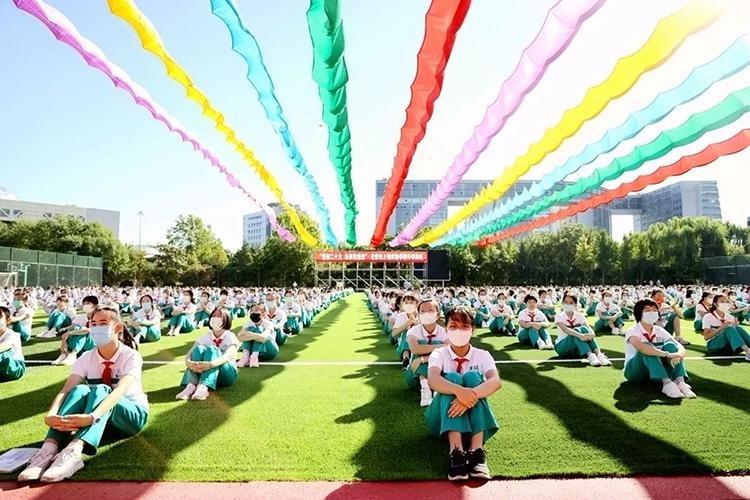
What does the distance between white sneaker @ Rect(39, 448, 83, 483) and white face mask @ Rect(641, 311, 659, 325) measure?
6.40 metres

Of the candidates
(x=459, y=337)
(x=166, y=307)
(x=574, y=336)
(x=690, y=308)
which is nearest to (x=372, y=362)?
(x=574, y=336)

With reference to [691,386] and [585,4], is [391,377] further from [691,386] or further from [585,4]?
[585,4]

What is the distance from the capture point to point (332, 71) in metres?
5.37

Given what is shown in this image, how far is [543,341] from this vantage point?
1062cm

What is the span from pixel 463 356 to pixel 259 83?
4.37 meters

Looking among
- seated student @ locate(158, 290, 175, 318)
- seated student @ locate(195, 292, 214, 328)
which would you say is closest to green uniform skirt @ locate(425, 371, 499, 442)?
seated student @ locate(195, 292, 214, 328)

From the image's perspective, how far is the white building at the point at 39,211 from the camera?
241 ft

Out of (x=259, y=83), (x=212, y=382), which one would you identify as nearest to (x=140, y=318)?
(x=212, y=382)

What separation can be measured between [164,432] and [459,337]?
9.82 ft

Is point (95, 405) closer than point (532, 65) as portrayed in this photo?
Yes

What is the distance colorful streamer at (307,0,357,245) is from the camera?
14.3 feet

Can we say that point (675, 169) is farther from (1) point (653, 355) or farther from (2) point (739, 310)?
(2) point (739, 310)

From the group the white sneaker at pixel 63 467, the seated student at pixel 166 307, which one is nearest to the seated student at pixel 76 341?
the white sneaker at pixel 63 467

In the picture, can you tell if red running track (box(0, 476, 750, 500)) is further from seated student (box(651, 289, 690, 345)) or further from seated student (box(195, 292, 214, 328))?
seated student (box(195, 292, 214, 328))
